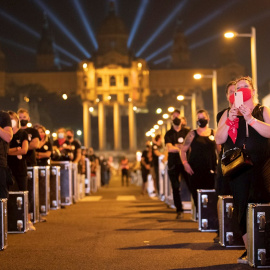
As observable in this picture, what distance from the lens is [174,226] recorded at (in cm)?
1382

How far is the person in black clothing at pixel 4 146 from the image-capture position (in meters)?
10.3

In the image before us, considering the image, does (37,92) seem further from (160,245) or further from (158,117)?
(160,245)

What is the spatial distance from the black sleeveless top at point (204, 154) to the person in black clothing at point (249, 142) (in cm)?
455

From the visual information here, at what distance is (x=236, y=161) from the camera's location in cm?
815

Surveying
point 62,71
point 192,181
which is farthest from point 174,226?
point 62,71

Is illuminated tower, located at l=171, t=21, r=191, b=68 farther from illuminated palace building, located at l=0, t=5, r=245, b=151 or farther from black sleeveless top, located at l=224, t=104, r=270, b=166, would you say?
black sleeveless top, located at l=224, t=104, r=270, b=166

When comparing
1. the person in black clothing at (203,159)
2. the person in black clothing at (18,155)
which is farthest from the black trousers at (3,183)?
the person in black clothing at (203,159)

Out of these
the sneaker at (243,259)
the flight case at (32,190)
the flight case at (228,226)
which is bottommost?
the sneaker at (243,259)

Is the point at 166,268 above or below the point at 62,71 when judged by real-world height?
below

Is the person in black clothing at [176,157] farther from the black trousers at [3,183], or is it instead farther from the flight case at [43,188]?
the black trousers at [3,183]

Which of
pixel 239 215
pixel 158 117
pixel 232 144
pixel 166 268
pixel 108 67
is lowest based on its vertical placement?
pixel 166 268

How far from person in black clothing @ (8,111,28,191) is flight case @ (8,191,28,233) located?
2.04ft

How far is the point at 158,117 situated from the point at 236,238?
498 ft

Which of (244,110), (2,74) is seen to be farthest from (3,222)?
(2,74)
